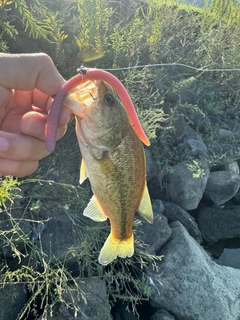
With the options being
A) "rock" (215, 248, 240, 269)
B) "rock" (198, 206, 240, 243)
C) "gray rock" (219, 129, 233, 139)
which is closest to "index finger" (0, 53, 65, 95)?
"rock" (198, 206, 240, 243)

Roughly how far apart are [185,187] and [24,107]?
3.25 meters

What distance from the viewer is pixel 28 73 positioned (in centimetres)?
179

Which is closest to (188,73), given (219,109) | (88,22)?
(219,109)

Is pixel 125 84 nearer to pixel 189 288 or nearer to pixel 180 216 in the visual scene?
pixel 180 216

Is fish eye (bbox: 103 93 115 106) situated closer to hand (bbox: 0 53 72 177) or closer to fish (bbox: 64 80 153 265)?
fish (bbox: 64 80 153 265)

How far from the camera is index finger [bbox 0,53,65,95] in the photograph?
1.76 m

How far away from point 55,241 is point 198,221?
2.32m

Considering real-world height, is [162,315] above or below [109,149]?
below

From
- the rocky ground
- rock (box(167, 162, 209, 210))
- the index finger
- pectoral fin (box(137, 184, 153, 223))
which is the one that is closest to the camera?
the index finger

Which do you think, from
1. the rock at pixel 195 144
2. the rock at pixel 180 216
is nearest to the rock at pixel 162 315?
the rock at pixel 180 216

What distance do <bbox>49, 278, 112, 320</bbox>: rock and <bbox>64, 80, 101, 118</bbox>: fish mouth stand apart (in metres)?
2.17

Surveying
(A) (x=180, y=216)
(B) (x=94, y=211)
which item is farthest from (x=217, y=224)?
(B) (x=94, y=211)

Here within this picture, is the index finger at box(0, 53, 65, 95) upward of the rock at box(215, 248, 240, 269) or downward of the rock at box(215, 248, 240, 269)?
upward

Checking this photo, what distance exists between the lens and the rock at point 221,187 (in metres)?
5.21
